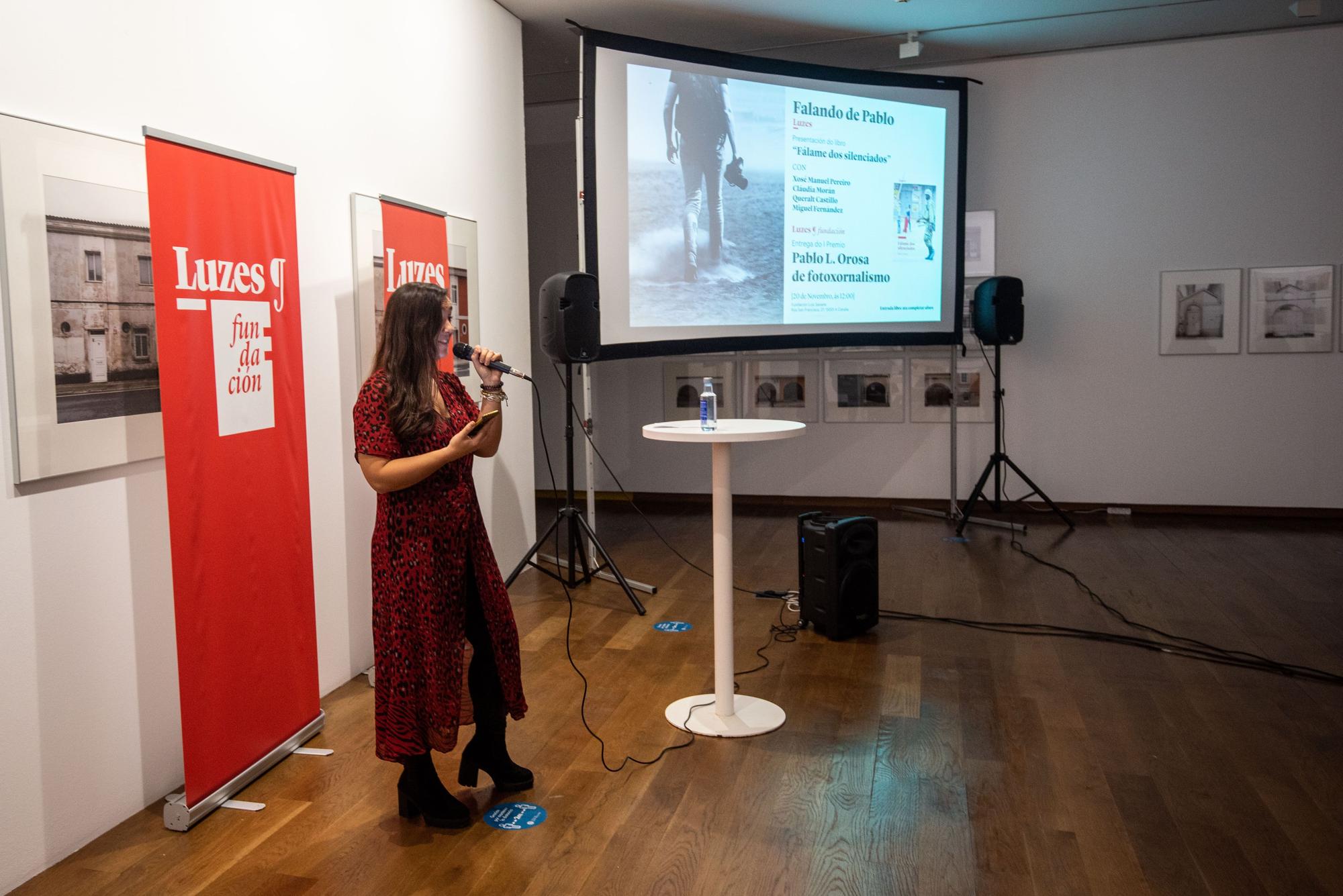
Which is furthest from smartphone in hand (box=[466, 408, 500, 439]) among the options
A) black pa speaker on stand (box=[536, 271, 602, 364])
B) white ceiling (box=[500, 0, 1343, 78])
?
white ceiling (box=[500, 0, 1343, 78])

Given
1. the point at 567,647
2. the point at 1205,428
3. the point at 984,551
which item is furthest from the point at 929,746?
the point at 1205,428

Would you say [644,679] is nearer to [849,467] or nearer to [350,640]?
[350,640]

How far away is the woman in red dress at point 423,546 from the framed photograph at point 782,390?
4.51m

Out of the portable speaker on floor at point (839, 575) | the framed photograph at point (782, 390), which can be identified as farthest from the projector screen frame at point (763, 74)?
the portable speaker on floor at point (839, 575)

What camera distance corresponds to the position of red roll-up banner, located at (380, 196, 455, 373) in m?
3.58

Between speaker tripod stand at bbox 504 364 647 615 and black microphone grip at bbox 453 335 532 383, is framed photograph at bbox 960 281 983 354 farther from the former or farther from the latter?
black microphone grip at bbox 453 335 532 383

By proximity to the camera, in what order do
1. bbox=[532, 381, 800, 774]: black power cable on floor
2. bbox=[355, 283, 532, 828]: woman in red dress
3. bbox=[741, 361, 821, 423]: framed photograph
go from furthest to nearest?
bbox=[741, 361, 821, 423]: framed photograph < bbox=[532, 381, 800, 774]: black power cable on floor < bbox=[355, 283, 532, 828]: woman in red dress

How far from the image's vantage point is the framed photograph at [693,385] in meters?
6.89

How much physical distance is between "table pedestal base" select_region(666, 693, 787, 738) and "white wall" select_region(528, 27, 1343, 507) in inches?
149

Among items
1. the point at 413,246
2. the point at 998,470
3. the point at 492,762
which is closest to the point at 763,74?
the point at 413,246

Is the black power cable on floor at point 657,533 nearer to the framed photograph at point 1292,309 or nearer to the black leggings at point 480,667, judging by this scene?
the black leggings at point 480,667

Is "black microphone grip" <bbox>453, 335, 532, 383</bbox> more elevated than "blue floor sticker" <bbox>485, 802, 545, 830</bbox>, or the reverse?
"black microphone grip" <bbox>453, 335, 532, 383</bbox>

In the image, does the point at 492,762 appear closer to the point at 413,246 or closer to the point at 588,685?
the point at 588,685

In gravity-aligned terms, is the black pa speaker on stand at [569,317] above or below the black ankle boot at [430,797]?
above
